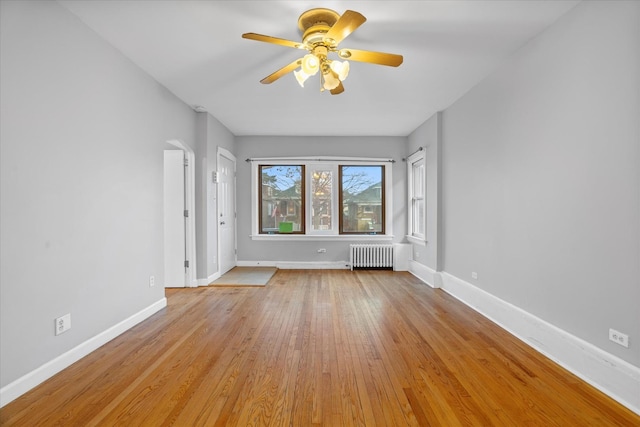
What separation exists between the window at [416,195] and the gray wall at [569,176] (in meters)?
1.99

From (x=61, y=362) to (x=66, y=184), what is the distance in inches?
51.7

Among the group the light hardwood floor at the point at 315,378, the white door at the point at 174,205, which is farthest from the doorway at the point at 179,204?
the light hardwood floor at the point at 315,378

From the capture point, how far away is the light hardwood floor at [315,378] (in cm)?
180

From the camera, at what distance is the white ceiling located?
2.38m

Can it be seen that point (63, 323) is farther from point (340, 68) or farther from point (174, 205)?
point (340, 68)

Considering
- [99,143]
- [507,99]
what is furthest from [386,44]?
[99,143]

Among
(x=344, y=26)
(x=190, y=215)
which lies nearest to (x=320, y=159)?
(x=190, y=215)

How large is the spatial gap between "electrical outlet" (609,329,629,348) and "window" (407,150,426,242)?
3.46m

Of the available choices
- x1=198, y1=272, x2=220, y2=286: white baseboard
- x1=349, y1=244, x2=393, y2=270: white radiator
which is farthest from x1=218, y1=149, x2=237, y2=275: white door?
x1=349, y1=244, x2=393, y2=270: white radiator

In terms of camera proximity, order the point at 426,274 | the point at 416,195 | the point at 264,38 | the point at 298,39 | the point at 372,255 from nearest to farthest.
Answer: the point at 264,38, the point at 298,39, the point at 426,274, the point at 416,195, the point at 372,255

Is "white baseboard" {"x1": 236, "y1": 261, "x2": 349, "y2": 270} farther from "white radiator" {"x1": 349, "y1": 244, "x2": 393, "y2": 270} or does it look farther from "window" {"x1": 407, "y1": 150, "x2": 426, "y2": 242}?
"window" {"x1": 407, "y1": 150, "x2": 426, "y2": 242}

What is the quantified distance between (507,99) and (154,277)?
423 cm

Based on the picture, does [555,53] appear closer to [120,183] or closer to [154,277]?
[120,183]

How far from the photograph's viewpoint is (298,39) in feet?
9.40
